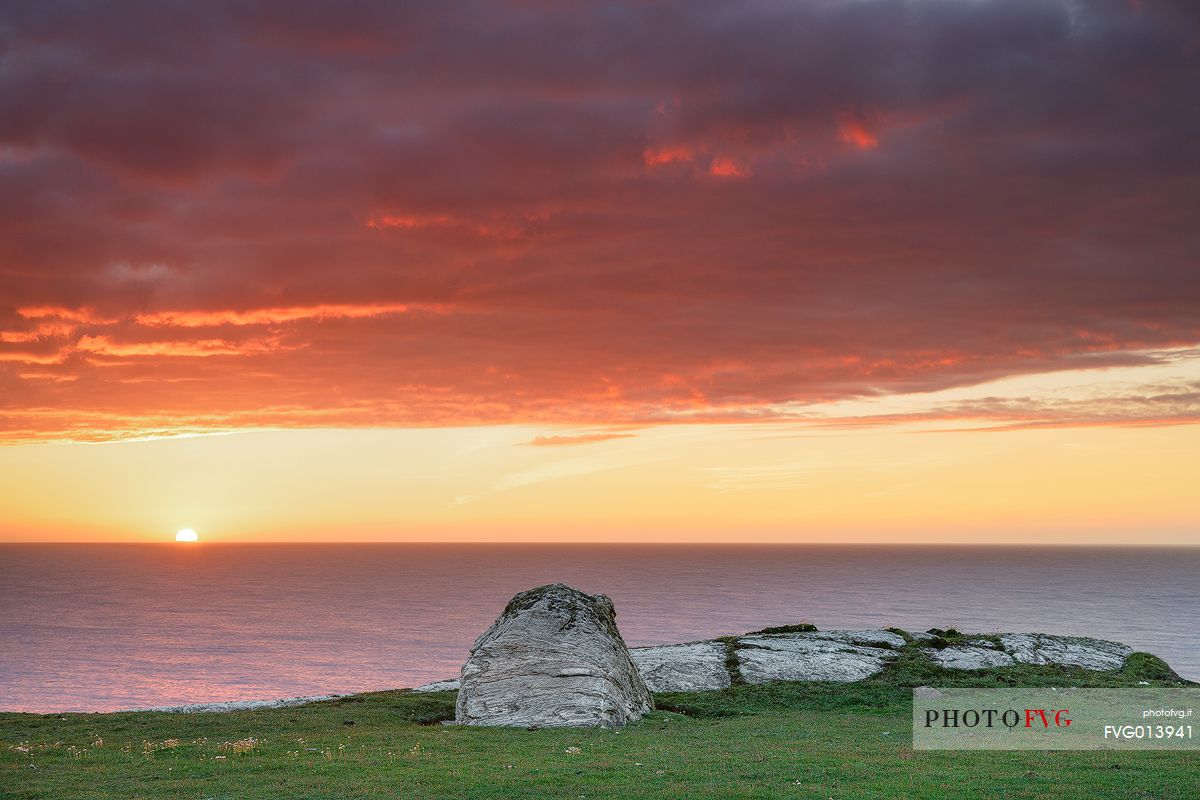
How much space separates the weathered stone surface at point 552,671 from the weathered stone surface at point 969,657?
69.4ft

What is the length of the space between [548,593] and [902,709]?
1610 centimetres

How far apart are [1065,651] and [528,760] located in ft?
143

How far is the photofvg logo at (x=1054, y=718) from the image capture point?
28406 mm

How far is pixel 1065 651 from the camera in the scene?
5584cm

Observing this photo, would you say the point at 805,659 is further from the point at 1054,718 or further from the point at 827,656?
the point at 1054,718

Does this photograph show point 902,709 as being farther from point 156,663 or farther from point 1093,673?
point 156,663

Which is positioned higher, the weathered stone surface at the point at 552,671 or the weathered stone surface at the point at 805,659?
the weathered stone surface at the point at 552,671

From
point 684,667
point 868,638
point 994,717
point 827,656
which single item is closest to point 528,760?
point 994,717

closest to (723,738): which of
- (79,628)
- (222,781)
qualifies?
(222,781)

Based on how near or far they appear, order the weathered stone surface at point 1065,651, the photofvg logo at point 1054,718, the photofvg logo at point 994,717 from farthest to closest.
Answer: the weathered stone surface at point 1065,651 < the photofvg logo at point 994,717 < the photofvg logo at point 1054,718

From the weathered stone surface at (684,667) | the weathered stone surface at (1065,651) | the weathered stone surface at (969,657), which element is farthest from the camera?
the weathered stone surface at (1065,651)

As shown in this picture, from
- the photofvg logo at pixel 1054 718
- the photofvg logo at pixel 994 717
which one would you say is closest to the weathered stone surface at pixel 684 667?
the photofvg logo at pixel 1054 718

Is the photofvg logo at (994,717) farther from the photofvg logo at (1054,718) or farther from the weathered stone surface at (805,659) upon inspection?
the weathered stone surface at (805,659)

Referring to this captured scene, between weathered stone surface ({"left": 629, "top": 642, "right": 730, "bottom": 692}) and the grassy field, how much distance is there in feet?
24.0
